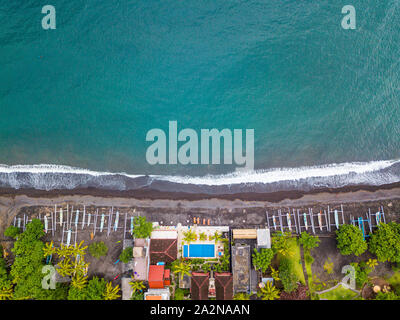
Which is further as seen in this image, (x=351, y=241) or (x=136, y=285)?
(x=351, y=241)

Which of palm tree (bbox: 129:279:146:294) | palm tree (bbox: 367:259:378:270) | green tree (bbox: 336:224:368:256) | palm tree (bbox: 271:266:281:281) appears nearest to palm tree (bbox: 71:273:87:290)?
palm tree (bbox: 129:279:146:294)

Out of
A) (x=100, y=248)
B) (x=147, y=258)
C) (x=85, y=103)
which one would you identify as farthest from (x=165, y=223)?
(x=85, y=103)

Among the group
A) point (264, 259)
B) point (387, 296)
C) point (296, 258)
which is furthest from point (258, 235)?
point (387, 296)

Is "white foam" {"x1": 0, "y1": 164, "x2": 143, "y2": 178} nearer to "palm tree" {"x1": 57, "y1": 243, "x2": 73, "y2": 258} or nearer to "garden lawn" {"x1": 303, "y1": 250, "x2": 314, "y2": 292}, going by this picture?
"palm tree" {"x1": 57, "y1": 243, "x2": 73, "y2": 258}

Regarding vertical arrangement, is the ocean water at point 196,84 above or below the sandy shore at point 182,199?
above

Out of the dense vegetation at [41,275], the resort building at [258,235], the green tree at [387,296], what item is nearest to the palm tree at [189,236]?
the resort building at [258,235]

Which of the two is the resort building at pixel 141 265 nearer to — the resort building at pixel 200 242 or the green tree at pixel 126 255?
the green tree at pixel 126 255

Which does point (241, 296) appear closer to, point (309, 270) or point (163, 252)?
point (309, 270)
